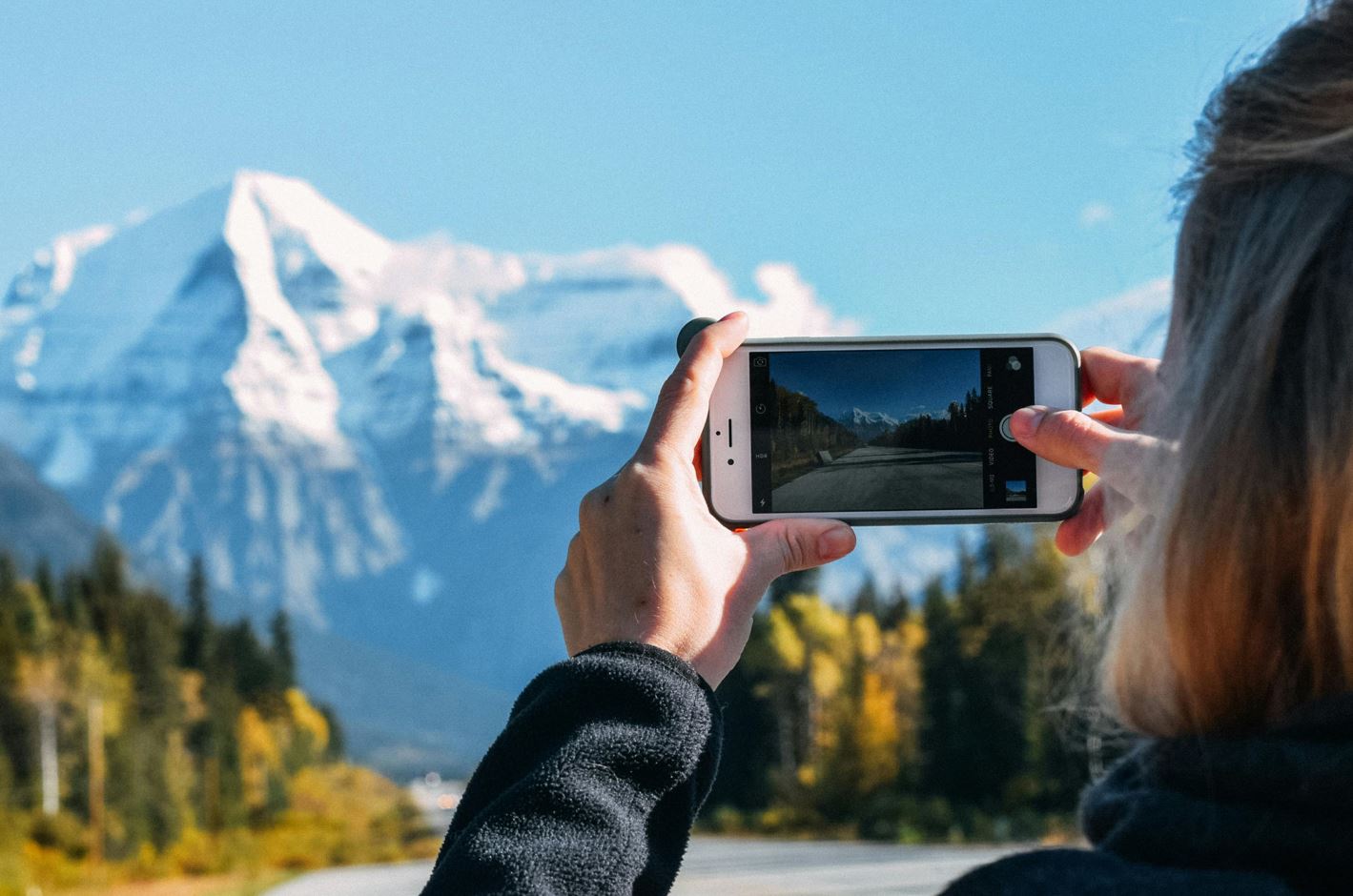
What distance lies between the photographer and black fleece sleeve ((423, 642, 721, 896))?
79cm

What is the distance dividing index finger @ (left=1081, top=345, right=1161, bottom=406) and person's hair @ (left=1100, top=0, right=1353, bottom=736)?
24.7 inches

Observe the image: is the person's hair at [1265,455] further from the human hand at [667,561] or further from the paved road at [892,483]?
the paved road at [892,483]

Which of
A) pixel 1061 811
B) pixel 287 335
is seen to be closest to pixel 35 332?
pixel 287 335

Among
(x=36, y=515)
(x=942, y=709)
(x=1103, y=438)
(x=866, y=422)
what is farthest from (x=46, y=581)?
(x=36, y=515)

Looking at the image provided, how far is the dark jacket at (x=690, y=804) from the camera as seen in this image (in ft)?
1.95

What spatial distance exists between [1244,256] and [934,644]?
2547cm

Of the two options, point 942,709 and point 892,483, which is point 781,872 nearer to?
point 942,709

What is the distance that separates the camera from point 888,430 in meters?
1.42

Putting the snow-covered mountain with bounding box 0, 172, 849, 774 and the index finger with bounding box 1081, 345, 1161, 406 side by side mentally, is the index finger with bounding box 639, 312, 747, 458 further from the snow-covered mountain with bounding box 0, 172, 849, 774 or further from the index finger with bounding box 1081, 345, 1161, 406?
the snow-covered mountain with bounding box 0, 172, 849, 774

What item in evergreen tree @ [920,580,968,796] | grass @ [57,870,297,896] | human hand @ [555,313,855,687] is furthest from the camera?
evergreen tree @ [920,580,968,796]

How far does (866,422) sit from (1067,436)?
372 mm

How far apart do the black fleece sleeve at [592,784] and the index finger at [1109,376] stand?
62cm

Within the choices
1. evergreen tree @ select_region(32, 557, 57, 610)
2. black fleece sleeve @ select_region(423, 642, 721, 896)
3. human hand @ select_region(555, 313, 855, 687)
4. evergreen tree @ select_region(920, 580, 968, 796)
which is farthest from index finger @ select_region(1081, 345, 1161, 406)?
evergreen tree @ select_region(32, 557, 57, 610)

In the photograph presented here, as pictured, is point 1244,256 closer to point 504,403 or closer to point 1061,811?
point 1061,811
